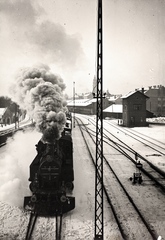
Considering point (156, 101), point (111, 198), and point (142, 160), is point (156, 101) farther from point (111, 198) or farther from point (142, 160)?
point (111, 198)

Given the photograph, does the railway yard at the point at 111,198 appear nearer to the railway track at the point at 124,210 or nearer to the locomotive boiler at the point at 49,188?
the railway track at the point at 124,210

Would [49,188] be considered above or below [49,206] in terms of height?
above

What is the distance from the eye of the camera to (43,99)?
9.64 metres

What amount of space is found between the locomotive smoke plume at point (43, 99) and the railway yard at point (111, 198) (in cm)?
334

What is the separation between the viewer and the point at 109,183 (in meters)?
10.8

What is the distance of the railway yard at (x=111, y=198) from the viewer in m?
7.14

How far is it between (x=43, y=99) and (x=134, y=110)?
59.5 feet

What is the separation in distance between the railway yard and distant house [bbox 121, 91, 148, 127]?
772 cm

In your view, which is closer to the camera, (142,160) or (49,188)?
(49,188)

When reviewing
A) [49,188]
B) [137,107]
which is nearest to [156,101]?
[137,107]

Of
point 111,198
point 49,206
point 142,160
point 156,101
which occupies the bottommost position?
point 111,198

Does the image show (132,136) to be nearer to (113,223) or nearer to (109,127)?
(109,127)

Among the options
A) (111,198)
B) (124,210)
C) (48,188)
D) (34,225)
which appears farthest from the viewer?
(111,198)

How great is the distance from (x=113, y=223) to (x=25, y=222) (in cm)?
339
